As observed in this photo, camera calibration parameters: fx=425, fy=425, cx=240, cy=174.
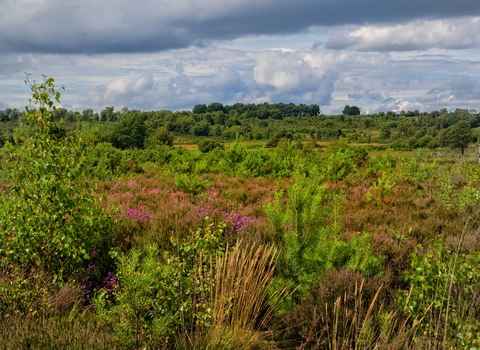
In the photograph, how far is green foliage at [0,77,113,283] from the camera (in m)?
4.71

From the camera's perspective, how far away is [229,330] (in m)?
3.62

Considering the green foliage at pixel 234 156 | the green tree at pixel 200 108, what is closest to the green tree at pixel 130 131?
the green foliage at pixel 234 156

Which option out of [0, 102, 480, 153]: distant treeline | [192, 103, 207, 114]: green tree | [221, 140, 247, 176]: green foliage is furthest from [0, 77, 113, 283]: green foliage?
[192, 103, 207, 114]: green tree

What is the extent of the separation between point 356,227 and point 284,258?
9.57 feet

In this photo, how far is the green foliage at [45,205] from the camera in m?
4.71

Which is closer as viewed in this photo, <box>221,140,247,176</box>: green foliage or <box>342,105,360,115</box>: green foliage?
<box>221,140,247,176</box>: green foliage

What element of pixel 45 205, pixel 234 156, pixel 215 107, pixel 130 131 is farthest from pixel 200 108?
pixel 45 205

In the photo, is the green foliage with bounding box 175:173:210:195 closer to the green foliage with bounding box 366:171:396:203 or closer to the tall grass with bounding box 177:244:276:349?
the green foliage with bounding box 366:171:396:203

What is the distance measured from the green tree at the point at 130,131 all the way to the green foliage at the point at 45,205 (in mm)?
72650

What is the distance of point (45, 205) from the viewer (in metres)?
4.86

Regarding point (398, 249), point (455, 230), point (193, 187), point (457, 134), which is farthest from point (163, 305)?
point (457, 134)

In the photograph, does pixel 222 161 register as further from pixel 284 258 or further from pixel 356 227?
pixel 284 258

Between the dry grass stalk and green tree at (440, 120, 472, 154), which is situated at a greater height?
the dry grass stalk

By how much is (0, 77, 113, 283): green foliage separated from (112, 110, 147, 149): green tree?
2860 inches
